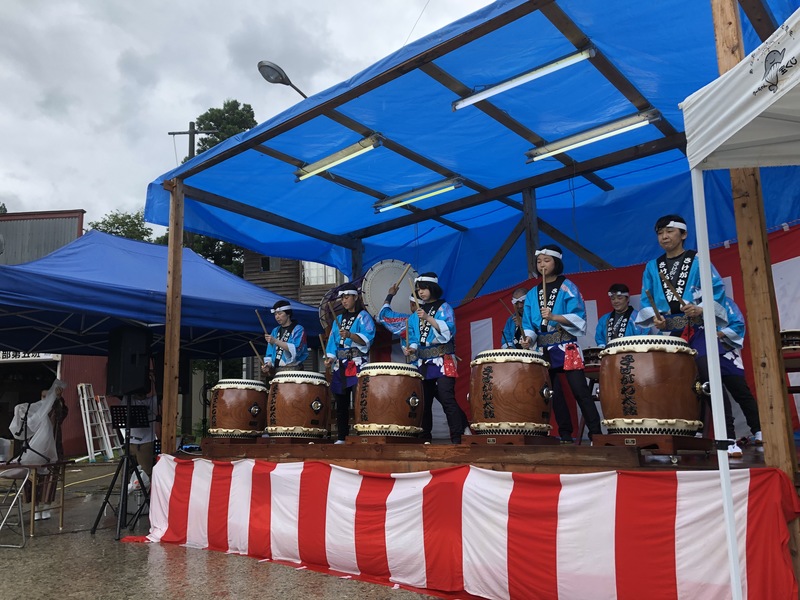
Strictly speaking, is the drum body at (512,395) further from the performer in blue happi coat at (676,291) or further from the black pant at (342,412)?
the black pant at (342,412)

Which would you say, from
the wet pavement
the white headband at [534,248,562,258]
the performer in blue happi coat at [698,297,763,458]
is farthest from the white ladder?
the performer in blue happi coat at [698,297,763,458]

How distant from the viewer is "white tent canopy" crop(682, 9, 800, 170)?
187 cm

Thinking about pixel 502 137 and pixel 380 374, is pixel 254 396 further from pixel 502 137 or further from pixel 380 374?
pixel 502 137

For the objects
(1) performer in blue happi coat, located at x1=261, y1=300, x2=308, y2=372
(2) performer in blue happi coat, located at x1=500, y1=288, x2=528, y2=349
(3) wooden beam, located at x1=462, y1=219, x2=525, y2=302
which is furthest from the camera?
(3) wooden beam, located at x1=462, y1=219, x2=525, y2=302

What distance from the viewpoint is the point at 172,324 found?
571 cm

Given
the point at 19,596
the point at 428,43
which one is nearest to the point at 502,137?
the point at 428,43

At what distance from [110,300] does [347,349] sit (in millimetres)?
2141

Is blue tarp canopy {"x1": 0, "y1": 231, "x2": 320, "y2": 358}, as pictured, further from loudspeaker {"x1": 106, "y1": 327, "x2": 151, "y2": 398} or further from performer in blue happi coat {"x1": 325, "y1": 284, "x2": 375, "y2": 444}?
performer in blue happi coat {"x1": 325, "y1": 284, "x2": 375, "y2": 444}

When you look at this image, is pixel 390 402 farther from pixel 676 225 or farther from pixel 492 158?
pixel 492 158

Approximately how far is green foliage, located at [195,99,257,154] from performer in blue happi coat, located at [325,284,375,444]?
14.4m

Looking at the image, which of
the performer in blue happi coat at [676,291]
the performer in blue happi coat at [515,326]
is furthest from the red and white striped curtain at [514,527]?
the performer in blue happi coat at [515,326]

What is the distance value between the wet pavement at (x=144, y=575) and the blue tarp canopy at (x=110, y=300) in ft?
6.46

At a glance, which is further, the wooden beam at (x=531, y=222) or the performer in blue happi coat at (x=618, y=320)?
the wooden beam at (x=531, y=222)

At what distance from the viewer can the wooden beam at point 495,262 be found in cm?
668
